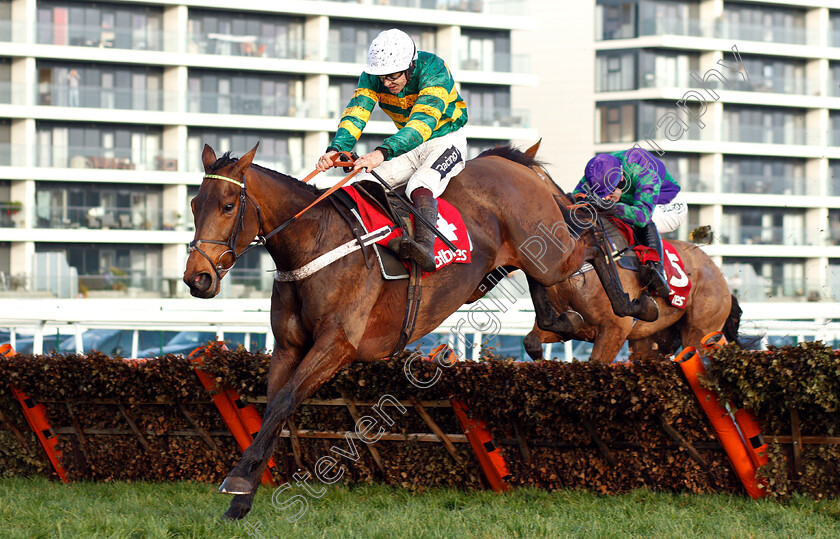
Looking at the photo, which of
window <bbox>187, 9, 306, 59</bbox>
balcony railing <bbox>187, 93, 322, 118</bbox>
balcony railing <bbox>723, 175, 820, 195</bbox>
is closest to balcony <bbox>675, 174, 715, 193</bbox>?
balcony railing <bbox>723, 175, 820, 195</bbox>

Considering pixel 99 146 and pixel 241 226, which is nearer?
pixel 241 226

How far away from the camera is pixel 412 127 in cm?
452

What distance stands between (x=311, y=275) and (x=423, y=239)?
0.57m

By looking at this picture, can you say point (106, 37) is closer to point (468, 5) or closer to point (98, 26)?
point (98, 26)

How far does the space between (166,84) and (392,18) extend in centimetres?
773

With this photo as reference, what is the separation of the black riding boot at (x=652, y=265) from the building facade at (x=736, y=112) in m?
27.2

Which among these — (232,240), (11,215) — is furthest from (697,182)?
(232,240)

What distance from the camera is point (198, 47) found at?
2972cm

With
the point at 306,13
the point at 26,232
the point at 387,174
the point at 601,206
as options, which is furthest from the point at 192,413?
the point at 306,13

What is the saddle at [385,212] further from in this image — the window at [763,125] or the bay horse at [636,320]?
A: the window at [763,125]

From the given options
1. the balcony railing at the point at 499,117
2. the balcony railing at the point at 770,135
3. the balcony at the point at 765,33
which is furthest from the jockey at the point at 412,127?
the balcony at the point at 765,33

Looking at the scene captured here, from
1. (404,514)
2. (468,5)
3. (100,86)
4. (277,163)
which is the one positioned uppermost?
(468,5)

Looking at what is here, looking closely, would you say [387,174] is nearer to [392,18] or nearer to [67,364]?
[67,364]

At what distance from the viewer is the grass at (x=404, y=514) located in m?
4.13
